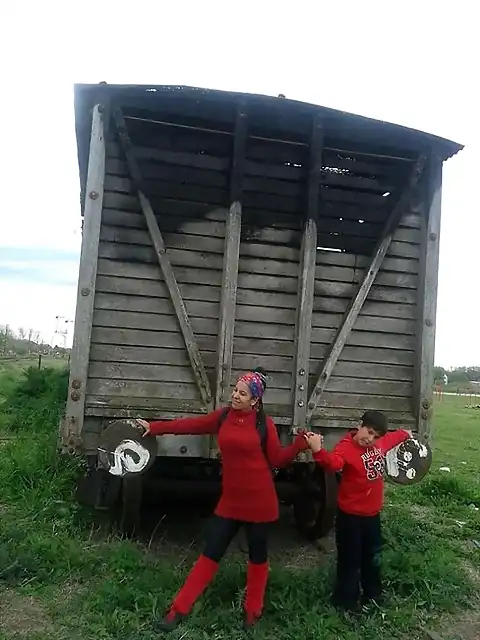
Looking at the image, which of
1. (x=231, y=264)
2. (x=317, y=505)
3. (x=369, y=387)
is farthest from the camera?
(x=317, y=505)

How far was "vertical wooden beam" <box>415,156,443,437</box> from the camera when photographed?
5.14 meters

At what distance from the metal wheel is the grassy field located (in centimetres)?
23

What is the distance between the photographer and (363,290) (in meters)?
5.10

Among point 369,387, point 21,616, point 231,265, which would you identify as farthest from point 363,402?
point 21,616

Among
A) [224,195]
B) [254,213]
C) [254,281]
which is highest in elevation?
[224,195]

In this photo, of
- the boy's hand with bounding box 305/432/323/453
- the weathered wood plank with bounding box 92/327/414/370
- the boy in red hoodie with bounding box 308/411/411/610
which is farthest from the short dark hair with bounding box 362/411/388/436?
the weathered wood plank with bounding box 92/327/414/370

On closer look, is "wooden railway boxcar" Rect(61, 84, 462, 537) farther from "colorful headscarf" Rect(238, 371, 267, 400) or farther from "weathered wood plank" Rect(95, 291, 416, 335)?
"colorful headscarf" Rect(238, 371, 267, 400)

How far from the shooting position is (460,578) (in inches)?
189

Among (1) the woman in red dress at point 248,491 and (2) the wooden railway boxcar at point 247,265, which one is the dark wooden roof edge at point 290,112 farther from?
(1) the woman in red dress at point 248,491

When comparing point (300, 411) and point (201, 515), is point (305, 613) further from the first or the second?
point (201, 515)

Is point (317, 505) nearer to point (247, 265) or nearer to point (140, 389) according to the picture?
point (140, 389)

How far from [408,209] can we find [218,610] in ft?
10.8

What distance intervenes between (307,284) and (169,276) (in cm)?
105

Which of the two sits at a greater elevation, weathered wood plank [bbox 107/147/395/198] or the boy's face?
weathered wood plank [bbox 107/147/395/198]
